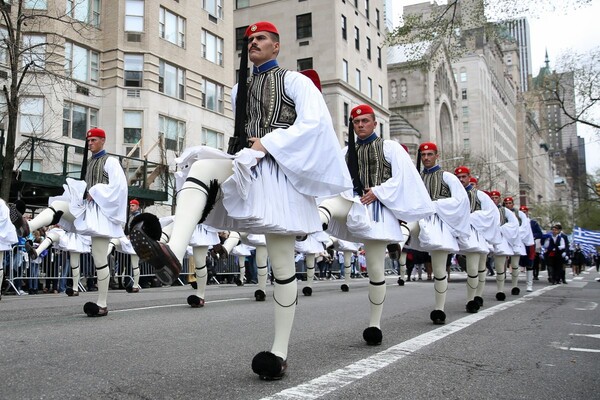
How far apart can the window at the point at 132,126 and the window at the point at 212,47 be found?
23.2 ft

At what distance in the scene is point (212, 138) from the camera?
36.0 m

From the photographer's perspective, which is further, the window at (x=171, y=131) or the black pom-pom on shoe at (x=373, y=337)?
the window at (x=171, y=131)

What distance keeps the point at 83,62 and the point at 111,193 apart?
24231 millimetres

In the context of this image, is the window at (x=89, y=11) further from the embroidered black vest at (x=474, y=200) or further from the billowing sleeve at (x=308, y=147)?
the billowing sleeve at (x=308, y=147)

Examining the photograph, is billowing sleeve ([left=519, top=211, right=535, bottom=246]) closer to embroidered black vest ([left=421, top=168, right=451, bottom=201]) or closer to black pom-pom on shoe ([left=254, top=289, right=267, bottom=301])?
embroidered black vest ([left=421, top=168, right=451, bottom=201])

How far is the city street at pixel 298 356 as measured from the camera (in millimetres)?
3771

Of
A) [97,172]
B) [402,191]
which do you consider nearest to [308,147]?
[402,191]

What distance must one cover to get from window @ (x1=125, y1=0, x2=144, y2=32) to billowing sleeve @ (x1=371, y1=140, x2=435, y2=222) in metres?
28.1

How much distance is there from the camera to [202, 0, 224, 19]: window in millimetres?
36469

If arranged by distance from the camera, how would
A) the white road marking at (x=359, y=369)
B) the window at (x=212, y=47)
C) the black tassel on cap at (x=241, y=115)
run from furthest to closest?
the window at (x=212, y=47) → the black tassel on cap at (x=241, y=115) → the white road marking at (x=359, y=369)

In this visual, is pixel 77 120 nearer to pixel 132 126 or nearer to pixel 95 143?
pixel 132 126

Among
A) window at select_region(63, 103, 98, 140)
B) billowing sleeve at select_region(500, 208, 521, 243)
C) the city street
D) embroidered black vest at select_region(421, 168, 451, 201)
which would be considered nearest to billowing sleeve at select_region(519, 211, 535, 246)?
billowing sleeve at select_region(500, 208, 521, 243)

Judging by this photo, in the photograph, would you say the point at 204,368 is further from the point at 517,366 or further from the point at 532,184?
the point at 532,184

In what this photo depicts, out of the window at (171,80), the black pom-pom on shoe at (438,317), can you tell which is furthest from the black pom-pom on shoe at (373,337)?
the window at (171,80)
